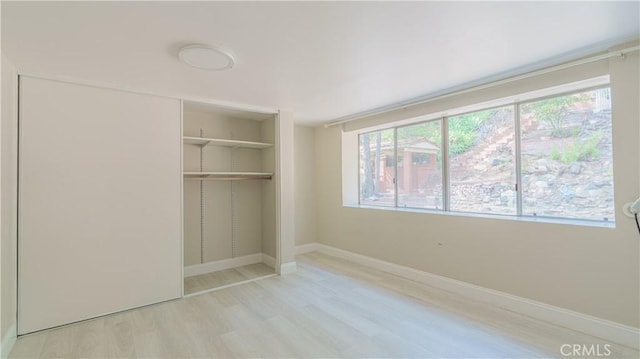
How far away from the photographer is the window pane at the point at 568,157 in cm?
234

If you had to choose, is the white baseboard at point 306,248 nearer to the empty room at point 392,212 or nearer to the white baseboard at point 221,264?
the white baseboard at point 221,264

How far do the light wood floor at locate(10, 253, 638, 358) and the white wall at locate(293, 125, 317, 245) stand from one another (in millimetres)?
1824

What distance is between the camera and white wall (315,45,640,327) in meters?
2.05

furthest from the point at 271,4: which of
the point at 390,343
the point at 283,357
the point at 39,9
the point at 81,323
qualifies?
the point at 81,323

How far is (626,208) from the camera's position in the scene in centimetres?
204

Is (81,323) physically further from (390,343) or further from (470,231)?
(470,231)

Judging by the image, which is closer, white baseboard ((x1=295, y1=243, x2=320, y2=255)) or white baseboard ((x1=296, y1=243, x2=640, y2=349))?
white baseboard ((x1=296, y1=243, x2=640, y2=349))

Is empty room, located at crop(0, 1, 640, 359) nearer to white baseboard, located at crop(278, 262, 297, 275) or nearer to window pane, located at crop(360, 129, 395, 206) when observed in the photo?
white baseboard, located at crop(278, 262, 297, 275)

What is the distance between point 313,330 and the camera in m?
2.33

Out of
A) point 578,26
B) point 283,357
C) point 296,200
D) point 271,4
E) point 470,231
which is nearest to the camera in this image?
point 271,4

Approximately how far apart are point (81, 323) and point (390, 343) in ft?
8.80

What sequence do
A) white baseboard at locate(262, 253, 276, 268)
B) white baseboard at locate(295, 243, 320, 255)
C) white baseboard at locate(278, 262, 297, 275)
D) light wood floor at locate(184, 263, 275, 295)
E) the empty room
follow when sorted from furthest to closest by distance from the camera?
white baseboard at locate(295, 243, 320, 255)
white baseboard at locate(262, 253, 276, 268)
white baseboard at locate(278, 262, 297, 275)
light wood floor at locate(184, 263, 275, 295)
the empty room

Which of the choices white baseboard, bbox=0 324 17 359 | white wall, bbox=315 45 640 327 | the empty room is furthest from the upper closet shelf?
white baseboard, bbox=0 324 17 359

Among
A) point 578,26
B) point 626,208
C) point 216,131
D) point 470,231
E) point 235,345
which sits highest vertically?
point 578,26
